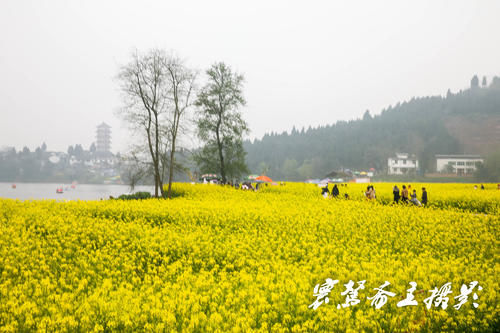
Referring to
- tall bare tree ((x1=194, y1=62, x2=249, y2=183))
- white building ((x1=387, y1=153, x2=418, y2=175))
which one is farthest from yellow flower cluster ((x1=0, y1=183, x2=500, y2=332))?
white building ((x1=387, y1=153, x2=418, y2=175))

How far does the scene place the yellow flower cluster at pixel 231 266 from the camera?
5.58m

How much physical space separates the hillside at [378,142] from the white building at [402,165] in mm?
3147

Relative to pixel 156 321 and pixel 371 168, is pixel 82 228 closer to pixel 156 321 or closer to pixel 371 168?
pixel 156 321

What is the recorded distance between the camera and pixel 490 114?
186000mm

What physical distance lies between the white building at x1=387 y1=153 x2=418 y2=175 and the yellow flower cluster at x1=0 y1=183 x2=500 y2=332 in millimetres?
112828

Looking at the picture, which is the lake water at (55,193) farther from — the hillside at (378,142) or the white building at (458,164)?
the white building at (458,164)

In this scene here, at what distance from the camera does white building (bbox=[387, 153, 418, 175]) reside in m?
121

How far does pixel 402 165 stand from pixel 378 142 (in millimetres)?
36193

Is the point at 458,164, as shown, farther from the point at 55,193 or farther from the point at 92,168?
the point at 92,168

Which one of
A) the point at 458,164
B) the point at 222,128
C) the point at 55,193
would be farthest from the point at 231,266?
the point at 458,164

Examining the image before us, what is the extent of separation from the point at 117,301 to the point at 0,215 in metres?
9.54

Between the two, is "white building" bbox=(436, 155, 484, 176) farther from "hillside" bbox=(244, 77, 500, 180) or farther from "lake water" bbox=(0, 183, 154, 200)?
"lake water" bbox=(0, 183, 154, 200)

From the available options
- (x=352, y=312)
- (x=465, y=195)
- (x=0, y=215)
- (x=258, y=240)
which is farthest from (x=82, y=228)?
(x=465, y=195)

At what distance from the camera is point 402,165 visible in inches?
4801
